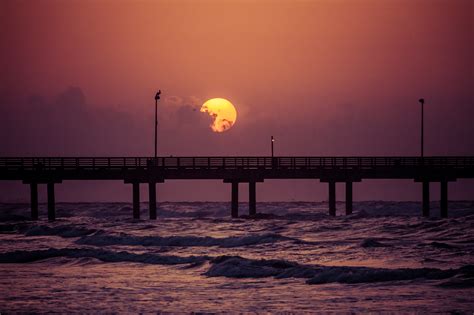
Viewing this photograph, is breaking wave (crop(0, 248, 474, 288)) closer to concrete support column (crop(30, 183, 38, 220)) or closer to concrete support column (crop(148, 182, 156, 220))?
concrete support column (crop(148, 182, 156, 220))

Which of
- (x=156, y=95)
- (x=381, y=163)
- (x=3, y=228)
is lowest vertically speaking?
(x=3, y=228)

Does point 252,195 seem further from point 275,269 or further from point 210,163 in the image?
point 275,269

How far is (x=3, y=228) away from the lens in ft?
238

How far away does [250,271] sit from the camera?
124 feet

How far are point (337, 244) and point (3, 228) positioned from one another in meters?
31.5

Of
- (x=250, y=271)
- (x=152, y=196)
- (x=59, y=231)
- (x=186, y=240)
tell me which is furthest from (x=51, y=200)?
(x=250, y=271)

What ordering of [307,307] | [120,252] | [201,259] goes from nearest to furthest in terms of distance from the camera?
[307,307], [201,259], [120,252]

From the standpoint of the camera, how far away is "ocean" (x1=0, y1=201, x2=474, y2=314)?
1184 inches

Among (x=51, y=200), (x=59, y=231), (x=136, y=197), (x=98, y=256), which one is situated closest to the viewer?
(x=98, y=256)

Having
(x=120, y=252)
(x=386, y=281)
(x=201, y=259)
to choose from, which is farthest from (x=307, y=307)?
(x=120, y=252)

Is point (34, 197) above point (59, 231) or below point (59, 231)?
above

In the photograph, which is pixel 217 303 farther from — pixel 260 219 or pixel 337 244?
pixel 260 219

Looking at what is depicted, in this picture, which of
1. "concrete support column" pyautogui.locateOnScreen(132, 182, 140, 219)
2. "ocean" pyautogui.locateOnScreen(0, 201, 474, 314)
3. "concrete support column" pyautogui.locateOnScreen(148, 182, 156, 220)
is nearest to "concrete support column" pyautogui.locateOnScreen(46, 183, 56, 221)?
"concrete support column" pyautogui.locateOnScreen(132, 182, 140, 219)

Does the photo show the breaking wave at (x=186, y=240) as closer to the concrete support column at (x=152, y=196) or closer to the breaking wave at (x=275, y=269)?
the breaking wave at (x=275, y=269)
